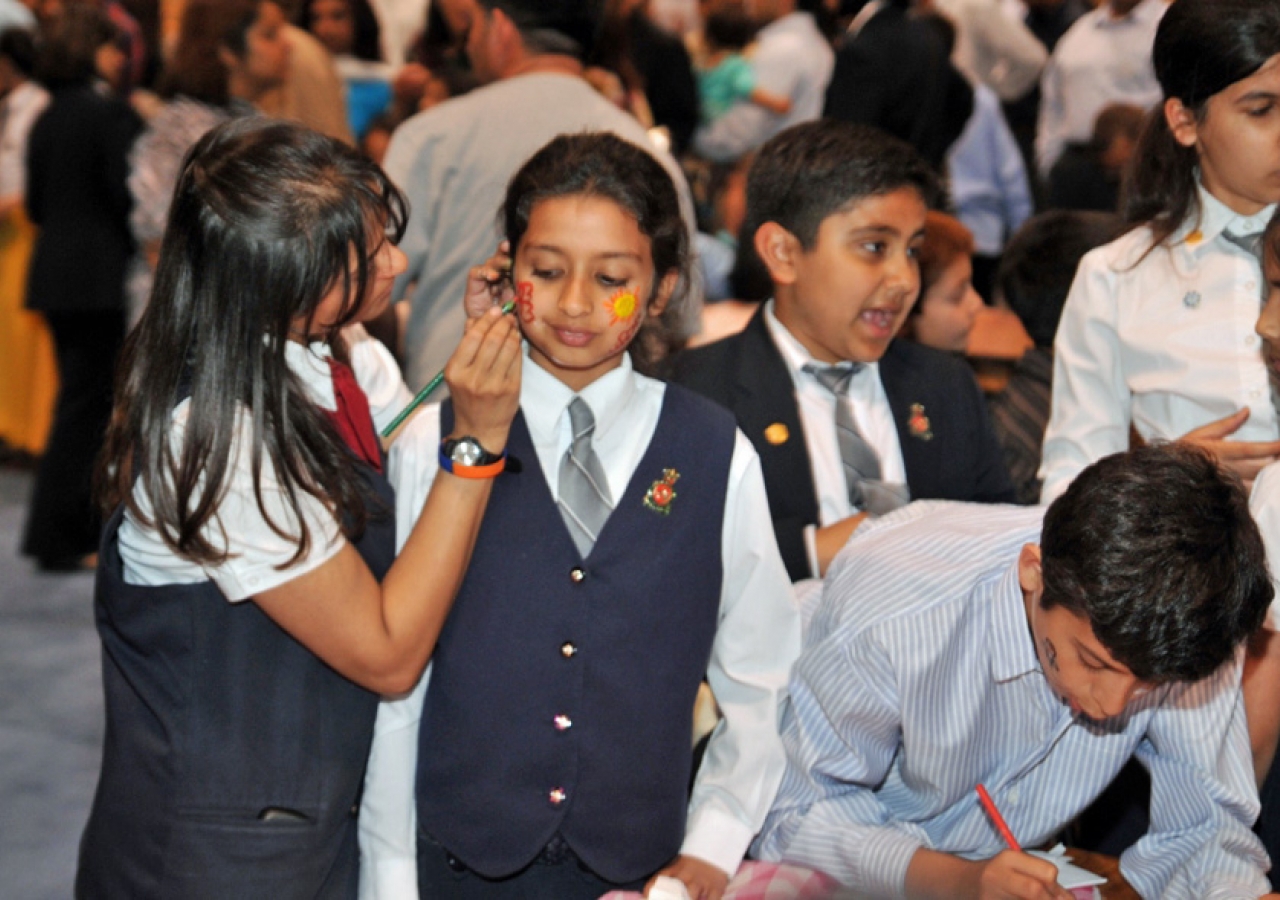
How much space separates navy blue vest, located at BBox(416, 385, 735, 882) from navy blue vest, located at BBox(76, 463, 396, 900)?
135 mm

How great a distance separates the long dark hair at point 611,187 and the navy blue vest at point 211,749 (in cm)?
45

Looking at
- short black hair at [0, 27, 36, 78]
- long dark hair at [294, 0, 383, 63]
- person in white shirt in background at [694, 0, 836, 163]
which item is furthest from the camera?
long dark hair at [294, 0, 383, 63]

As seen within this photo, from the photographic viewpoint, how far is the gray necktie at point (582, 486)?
5.53 ft

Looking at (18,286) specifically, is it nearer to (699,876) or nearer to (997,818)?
(699,876)

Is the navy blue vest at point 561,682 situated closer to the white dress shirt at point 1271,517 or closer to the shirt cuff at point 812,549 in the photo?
the shirt cuff at point 812,549

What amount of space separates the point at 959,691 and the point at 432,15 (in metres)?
4.42

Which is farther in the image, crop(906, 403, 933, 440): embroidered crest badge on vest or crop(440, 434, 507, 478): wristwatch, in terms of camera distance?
crop(906, 403, 933, 440): embroidered crest badge on vest

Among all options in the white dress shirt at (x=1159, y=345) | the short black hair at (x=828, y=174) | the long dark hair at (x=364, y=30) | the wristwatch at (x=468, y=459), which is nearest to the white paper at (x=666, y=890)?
the wristwatch at (x=468, y=459)

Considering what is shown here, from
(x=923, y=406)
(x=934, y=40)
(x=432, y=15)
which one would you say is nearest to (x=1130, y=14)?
(x=934, y=40)

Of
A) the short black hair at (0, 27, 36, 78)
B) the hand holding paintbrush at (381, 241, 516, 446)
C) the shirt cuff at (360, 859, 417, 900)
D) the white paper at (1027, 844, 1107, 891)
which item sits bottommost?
the shirt cuff at (360, 859, 417, 900)

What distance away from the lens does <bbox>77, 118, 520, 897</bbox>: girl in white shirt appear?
4.96 feet

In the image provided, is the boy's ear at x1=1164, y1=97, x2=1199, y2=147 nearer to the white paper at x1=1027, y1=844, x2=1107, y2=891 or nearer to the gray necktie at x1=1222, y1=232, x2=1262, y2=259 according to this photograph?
the gray necktie at x1=1222, y1=232, x2=1262, y2=259

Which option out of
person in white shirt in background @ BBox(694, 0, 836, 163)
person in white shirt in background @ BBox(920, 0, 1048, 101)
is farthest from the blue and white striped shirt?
person in white shirt in background @ BBox(920, 0, 1048, 101)

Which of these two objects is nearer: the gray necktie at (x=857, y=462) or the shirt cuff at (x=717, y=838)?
the shirt cuff at (x=717, y=838)
